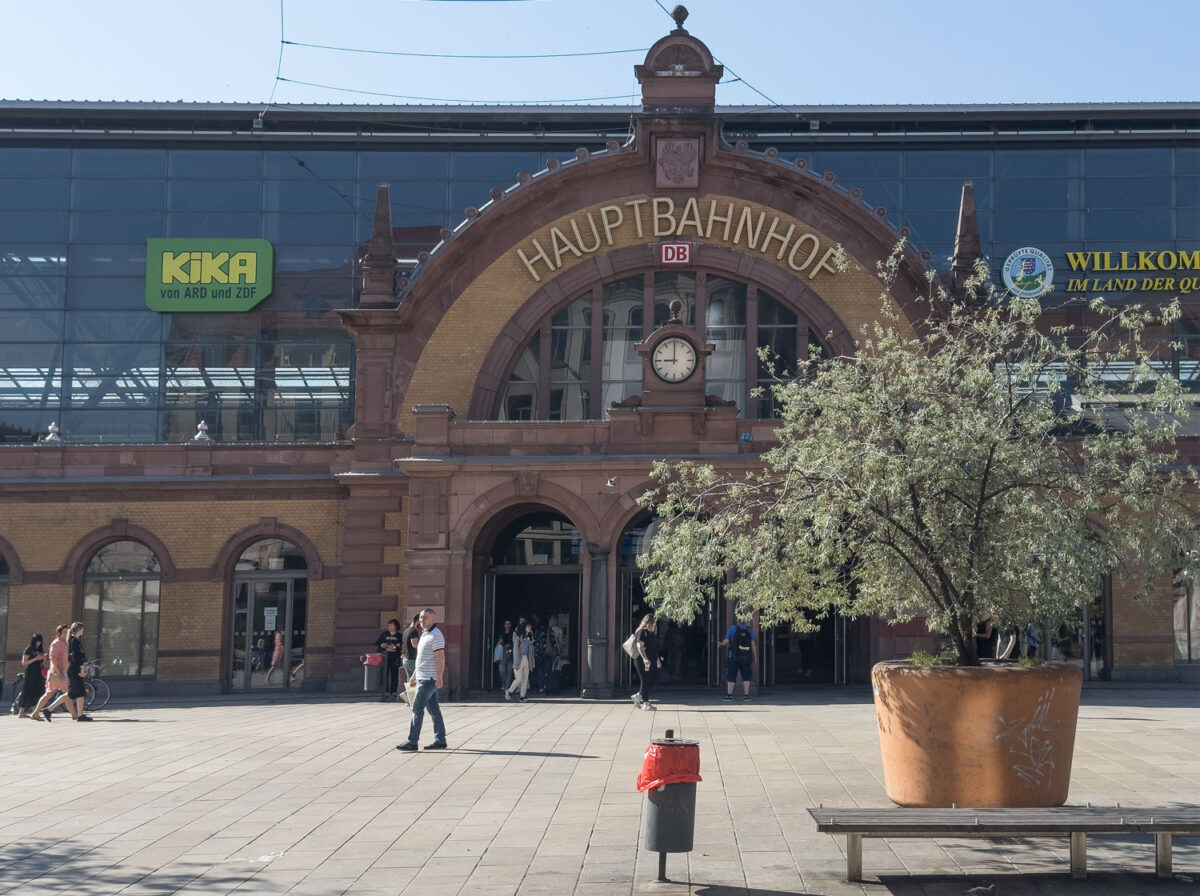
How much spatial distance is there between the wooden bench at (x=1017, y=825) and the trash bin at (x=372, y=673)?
19866 mm

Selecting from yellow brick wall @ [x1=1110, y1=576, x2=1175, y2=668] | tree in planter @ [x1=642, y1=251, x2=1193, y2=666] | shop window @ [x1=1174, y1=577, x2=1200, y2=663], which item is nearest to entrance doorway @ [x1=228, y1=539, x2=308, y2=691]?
yellow brick wall @ [x1=1110, y1=576, x2=1175, y2=668]

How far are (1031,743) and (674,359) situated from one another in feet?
58.8

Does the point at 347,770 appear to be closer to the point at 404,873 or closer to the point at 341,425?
the point at 404,873

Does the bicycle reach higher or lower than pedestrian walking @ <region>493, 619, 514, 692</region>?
lower

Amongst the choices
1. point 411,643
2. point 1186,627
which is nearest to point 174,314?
point 411,643

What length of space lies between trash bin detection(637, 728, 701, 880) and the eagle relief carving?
23.5 metres

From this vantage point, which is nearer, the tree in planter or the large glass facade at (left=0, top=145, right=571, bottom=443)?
the tree in planter

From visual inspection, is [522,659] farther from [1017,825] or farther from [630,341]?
[1017,825]

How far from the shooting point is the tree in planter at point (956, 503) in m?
12.1

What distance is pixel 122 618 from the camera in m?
32.5

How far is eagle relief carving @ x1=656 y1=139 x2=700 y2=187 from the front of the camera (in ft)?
105

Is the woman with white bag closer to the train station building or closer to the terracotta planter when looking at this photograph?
the train station building

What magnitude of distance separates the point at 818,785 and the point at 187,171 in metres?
35.9

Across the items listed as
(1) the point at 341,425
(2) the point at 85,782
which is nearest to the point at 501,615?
(1) the point at 341,425
